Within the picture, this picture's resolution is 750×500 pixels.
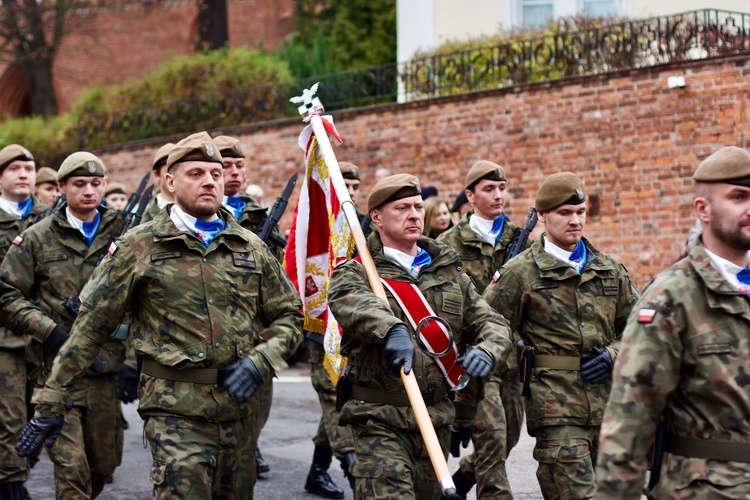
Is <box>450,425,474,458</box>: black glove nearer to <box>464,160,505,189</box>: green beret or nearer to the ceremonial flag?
the ceremonial flag

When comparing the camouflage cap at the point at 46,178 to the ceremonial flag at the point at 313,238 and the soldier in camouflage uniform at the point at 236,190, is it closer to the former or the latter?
the soldier in camouflage uniform at the point at 236,190

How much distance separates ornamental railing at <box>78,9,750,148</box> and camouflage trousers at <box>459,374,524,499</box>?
805 cm

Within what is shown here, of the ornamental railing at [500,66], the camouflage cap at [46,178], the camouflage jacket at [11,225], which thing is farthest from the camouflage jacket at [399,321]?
the ornamental railing at [500,66]

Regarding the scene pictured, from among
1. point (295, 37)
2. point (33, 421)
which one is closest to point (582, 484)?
point (33, 421)

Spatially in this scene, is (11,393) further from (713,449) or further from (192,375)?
(713,449)

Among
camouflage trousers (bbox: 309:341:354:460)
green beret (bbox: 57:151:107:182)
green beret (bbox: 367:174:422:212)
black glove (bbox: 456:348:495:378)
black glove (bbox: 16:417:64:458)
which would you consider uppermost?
green beret (bbox: 57:151:107:182)

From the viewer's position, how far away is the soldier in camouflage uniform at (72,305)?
733 cm

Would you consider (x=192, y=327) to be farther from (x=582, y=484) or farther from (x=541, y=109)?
Result: (x=541, y=109)

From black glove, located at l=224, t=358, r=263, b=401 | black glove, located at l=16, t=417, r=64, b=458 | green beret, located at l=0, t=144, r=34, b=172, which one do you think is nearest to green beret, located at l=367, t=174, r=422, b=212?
black glove, located at l=224, t=358, r=263, b=401

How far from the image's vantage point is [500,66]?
16.8m

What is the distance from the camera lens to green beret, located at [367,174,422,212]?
243 inches

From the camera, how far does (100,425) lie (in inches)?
295

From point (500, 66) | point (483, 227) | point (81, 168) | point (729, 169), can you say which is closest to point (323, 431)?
point (483, 227)

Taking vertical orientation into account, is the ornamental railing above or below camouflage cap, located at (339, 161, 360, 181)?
above
